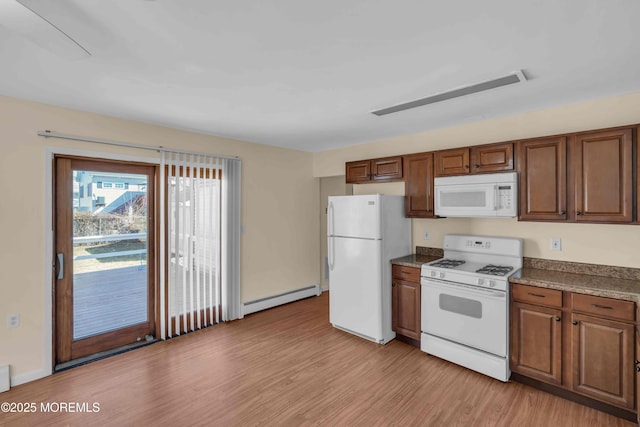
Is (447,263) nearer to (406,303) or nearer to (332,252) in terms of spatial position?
(406,303)

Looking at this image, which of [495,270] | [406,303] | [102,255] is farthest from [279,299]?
[495,270]

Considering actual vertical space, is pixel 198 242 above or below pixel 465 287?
above

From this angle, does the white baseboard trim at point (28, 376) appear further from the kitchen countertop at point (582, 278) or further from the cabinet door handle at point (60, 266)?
the kitchen countertop at point (582, 278)

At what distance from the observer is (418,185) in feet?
12.0

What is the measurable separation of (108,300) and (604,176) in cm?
491

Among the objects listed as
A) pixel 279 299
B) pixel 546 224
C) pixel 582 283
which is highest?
pixel 546 224

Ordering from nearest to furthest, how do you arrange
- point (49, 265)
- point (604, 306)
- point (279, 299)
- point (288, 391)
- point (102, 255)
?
point (604, 306) → point (288, 391) → point (49, 265) → point (102, 255) → point (279, 299)

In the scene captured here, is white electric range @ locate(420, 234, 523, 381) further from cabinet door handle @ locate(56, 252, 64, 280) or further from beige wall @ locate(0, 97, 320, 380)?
cabinet door handle @ locate(56, 252, 64, 280)

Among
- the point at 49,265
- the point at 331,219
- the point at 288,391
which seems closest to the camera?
the point at 288,391

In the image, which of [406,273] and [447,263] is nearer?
[447,263]

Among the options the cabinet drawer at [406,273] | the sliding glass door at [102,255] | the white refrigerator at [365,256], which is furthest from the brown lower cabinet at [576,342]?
the sliding glass door at [102,255]

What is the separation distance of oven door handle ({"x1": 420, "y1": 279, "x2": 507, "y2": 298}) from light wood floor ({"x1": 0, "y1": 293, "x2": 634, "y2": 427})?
2.55ft

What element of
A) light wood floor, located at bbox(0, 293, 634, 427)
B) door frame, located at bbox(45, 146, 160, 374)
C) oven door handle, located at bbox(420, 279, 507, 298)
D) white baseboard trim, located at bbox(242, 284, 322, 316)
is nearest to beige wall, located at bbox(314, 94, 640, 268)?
oven door handle, located at bbox(420, 279, 507, 298)

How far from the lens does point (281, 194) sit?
4875mm
